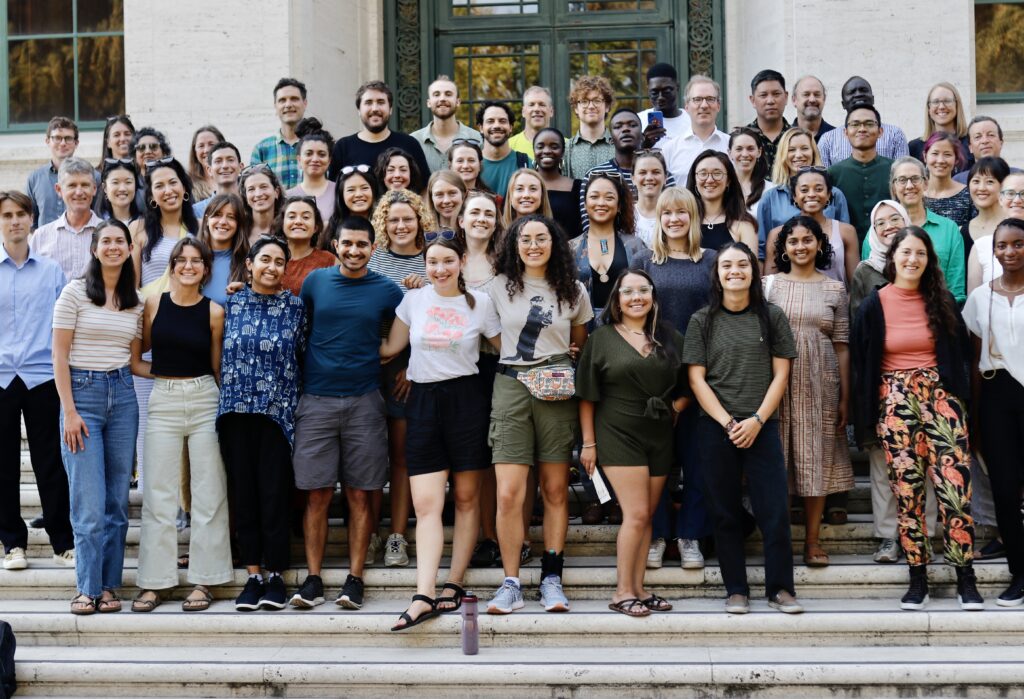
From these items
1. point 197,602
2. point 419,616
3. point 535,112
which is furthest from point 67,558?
point 535,112

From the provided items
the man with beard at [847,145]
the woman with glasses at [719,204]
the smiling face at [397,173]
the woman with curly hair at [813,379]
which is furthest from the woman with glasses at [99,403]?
the man with beard at [847,145]

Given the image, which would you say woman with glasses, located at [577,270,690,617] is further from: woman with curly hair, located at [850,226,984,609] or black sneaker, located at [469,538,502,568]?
woman with curly hair, located at [850,226,984,609]

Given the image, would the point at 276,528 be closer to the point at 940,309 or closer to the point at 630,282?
the point at 630,282

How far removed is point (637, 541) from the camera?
7.18m

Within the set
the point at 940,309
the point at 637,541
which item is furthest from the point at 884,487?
the point at 637,541

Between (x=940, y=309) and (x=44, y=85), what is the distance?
954cm

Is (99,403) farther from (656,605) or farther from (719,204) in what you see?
(719,204)

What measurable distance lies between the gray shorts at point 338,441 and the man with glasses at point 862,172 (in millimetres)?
3740

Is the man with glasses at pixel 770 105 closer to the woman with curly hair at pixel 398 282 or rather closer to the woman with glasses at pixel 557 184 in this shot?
the woman with glasses at pixel 557 184

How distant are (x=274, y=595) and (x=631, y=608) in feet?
6.79

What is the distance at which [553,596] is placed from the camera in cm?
720

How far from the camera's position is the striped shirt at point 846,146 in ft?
31.6

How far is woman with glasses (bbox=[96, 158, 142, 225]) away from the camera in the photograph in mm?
8609

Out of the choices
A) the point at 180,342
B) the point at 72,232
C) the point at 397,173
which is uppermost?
the point at 397,173
